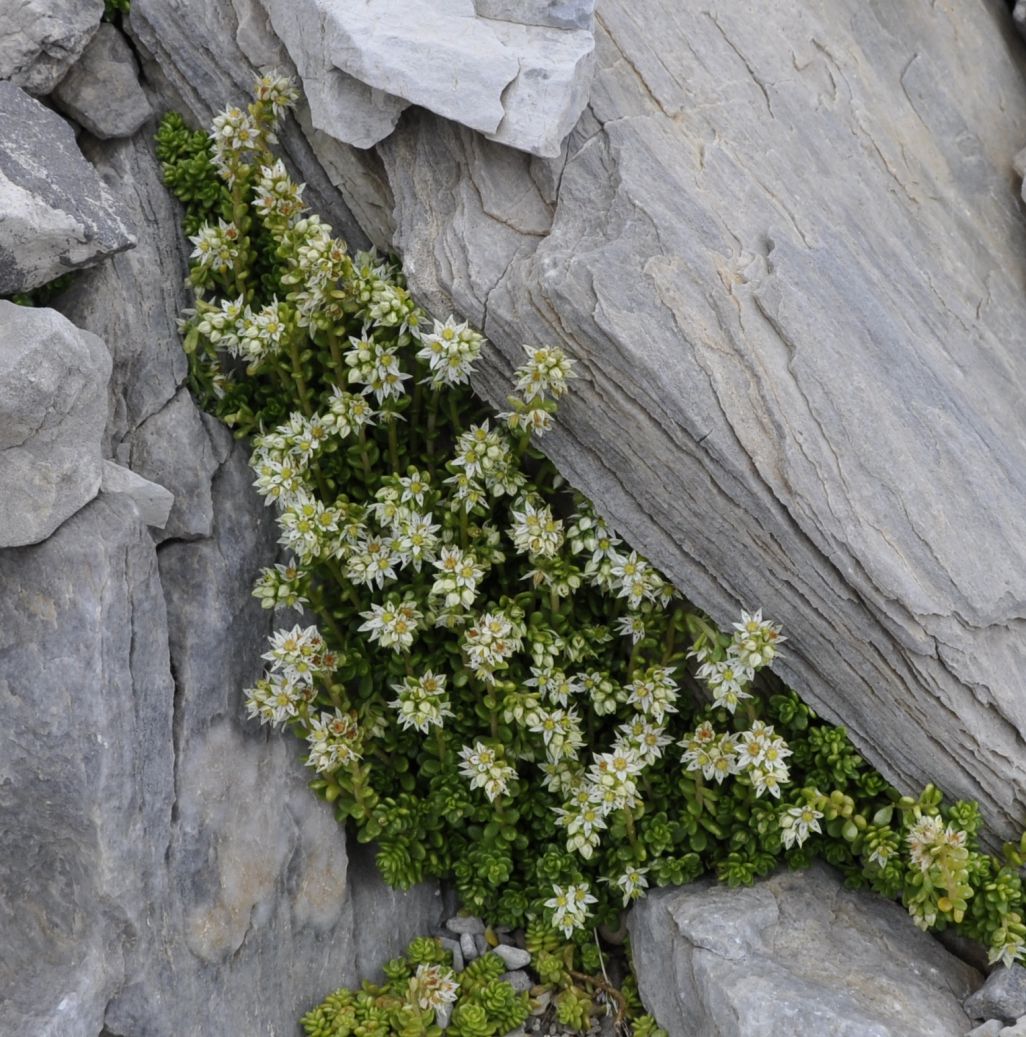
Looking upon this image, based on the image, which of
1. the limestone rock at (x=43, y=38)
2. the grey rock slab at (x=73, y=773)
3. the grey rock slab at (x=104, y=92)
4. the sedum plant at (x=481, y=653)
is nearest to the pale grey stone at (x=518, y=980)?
the sedum plant at (x=481, y=653)

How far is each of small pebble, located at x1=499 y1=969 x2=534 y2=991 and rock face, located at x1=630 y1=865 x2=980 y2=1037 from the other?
58 centimetres

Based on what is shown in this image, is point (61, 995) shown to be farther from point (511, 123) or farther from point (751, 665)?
point (511, 123)

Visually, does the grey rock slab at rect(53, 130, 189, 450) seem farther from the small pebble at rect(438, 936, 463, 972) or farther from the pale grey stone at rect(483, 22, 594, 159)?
the small pebble at rect(438, 936, 463, 972)

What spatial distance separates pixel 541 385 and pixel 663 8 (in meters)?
2.45

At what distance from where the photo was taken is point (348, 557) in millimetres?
5852

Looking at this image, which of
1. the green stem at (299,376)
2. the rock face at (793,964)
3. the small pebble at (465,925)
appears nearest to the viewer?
the rock face at (793,964)

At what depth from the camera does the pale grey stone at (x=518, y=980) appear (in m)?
6.09

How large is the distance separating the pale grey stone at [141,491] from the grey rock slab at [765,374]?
156 cm

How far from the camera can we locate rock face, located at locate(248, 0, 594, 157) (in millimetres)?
5645

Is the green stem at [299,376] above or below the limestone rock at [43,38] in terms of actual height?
below

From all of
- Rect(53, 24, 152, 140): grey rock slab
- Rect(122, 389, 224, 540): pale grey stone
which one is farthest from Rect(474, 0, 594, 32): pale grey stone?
Rect(122, 389, 224, 540): pale grey stone

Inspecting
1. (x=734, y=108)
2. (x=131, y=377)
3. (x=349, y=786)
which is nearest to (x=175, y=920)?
(x=349, y=786)

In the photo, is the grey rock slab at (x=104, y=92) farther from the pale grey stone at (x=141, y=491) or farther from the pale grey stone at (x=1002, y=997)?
the pale grey stone at (x=1002, y=997)

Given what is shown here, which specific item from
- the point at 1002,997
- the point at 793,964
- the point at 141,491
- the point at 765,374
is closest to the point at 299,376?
the point at 141,491
